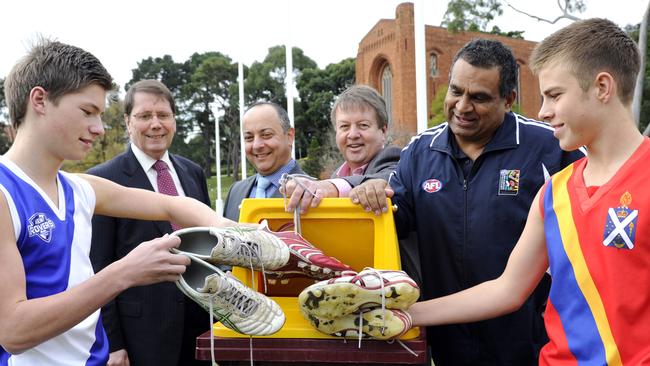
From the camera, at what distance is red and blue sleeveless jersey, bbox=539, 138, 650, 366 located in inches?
60.1

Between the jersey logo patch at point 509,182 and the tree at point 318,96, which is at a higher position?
the tree at point 318,96

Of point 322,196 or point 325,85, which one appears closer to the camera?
point 322,196

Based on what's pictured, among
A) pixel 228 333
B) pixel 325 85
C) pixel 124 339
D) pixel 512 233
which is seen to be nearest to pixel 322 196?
pixel 228 333

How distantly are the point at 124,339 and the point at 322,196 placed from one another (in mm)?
1628

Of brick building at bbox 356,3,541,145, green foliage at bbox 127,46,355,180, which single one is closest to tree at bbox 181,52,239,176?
green foliage at bbox 127,46,355,180

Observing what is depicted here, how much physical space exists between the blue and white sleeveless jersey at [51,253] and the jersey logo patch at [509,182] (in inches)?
67.9

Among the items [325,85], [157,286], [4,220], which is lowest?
[157,286]

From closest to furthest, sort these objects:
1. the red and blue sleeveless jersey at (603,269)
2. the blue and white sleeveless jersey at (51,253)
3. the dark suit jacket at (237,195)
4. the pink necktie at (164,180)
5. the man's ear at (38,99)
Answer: the red and blue sleeveless jersey at (603,269) → the blue and white sleeveless jersey at (51,253) → the man's ear at (38,99) → the pink necktie at (164,180) → the dark suit jacket at (237,195)

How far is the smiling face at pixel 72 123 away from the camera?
190 cm

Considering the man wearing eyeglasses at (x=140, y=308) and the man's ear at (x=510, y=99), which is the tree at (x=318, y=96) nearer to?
the man wearing eyeglasses at (x=140, y=308)

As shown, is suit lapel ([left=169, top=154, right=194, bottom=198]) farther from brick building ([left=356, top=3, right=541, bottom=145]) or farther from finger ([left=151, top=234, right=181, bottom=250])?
brick building ([left=356, top=3, right=541, bottom=145])

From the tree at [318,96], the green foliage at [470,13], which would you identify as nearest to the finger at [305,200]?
the green foliage at [470,13]

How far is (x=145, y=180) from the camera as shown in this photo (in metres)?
3.34

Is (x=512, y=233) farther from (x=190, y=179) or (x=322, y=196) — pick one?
(x=190, y=179)
